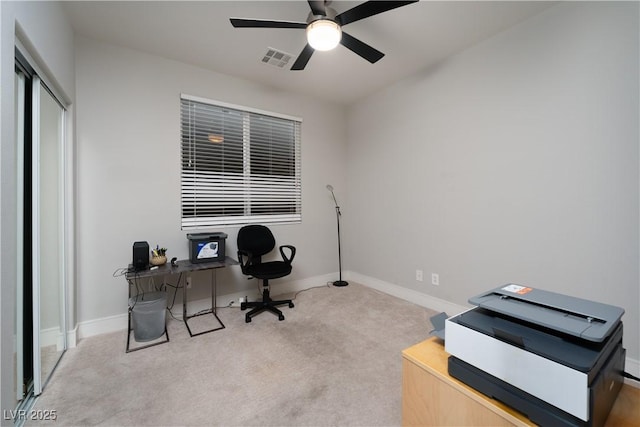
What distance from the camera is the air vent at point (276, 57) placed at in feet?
9.00

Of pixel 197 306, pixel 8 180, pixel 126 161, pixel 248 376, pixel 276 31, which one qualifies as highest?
pixel 276 31

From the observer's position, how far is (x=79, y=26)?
2.32 m

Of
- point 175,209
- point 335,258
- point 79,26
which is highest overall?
point 79,26

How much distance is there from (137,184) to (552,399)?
128 inches

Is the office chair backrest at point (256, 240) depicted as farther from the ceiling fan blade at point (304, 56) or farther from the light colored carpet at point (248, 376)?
the ceiling fan blade at point (304, 56)

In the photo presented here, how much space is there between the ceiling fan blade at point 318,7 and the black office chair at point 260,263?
7.15 ft

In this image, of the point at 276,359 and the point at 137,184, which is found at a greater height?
the point at 137,184

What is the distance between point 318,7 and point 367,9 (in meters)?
0.36

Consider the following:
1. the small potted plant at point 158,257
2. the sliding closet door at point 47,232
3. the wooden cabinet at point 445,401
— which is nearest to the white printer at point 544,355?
the wooden cabinet at point 445,401

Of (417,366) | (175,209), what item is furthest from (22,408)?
(417,366)

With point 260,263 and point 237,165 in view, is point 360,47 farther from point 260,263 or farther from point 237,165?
point 260,263

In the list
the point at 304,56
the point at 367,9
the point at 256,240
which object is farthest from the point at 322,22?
the point at 256,240

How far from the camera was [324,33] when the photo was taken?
1916 mm

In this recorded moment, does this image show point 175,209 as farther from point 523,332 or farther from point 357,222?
point 523,332
